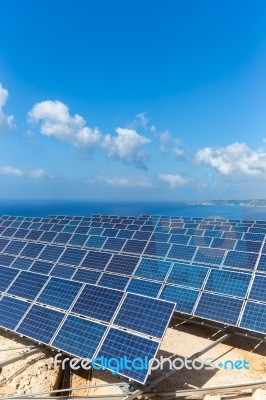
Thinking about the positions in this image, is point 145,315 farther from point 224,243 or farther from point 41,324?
point 224,243

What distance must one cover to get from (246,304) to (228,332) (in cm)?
164

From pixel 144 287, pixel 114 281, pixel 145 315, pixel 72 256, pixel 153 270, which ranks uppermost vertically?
pixel 145 315

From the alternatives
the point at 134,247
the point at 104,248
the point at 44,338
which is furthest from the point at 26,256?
the point at 44,338

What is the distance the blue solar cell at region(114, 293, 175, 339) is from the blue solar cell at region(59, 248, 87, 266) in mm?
8059

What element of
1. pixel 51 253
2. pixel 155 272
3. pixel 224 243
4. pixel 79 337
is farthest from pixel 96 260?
pixel 224 243

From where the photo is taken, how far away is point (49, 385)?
10227 mm

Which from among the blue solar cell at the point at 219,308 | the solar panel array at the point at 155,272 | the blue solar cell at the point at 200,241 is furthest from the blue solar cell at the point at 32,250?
the blue solar cell at the point at 219,308

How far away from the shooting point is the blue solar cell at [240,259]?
1688 centimetres

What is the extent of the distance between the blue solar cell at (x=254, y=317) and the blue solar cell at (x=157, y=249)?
789 cm

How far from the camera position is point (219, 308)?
12703mm

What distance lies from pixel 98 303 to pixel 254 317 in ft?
22.5

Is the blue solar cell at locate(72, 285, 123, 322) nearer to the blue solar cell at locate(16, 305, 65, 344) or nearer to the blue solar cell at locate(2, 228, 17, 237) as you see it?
the blue solar cell at locate(16, 305, 65, 344)

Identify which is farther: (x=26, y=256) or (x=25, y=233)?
(x=25, y=233)

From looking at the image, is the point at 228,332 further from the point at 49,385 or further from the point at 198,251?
the point at 49,385
